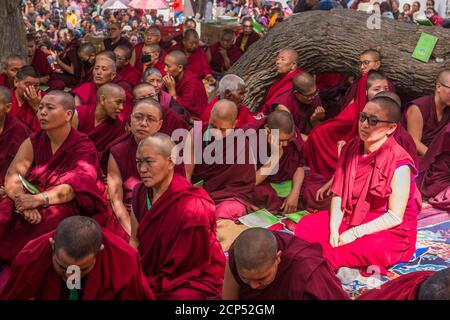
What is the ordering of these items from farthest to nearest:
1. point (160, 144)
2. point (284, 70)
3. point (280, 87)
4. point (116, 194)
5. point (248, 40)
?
point (248, 40), point (284, 70), point (280, 87), point (116, 194), point (160, 144)

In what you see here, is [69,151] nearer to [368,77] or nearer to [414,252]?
[414,252]

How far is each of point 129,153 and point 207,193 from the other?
81cm

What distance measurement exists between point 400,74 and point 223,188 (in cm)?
314

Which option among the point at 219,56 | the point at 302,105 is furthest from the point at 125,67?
the point at 302,105

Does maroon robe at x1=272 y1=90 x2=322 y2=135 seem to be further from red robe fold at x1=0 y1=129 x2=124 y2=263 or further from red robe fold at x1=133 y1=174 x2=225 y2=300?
red robe fold at x1=133 y1=174 x2=225 y2=300

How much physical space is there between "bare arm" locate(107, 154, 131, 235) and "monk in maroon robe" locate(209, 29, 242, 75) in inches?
240

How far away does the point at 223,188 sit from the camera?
217 inches

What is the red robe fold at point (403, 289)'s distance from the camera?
9.51ft

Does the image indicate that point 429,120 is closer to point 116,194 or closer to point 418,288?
point 116,194

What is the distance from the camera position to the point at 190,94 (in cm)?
794

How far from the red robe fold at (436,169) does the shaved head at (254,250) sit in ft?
9.87

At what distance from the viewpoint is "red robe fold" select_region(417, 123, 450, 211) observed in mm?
5695

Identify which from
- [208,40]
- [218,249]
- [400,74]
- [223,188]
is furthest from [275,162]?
[208,40]

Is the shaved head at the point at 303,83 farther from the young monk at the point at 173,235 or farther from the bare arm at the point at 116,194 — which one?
the young monk at the point at 173,235
